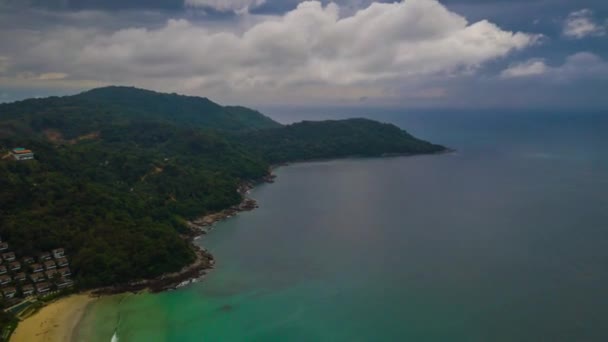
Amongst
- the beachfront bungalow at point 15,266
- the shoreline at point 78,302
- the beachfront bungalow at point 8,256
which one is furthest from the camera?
the beachfront bungalow at point 8,256

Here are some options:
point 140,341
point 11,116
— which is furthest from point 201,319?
point 11,116

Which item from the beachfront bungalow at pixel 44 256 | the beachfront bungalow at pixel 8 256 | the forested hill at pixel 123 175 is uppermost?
the forested hill at pixel 123 175

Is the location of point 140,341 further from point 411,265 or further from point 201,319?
point 411,265

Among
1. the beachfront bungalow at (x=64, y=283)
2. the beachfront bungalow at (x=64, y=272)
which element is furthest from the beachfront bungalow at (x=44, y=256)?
the beachfront bungalow at (x=64, y=283)

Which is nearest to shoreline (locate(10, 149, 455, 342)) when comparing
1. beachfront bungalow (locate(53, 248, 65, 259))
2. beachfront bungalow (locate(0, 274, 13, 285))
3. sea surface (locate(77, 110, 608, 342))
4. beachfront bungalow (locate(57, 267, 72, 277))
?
sea surface (locate(77, 110, 608, 342))

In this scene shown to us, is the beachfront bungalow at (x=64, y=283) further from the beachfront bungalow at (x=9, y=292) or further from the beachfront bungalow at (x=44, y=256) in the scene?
the beachfront bungalow at (x=44, y=256)

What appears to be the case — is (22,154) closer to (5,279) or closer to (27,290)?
(5,279)
